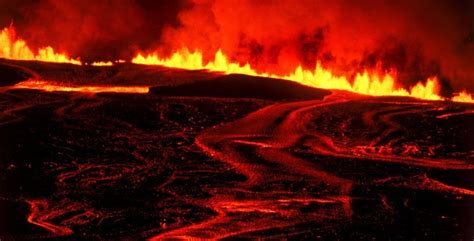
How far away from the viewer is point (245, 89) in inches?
607

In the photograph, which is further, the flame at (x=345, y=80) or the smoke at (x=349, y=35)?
the smoke at (x=349, y=35)

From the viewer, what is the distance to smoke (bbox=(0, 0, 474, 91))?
18453mm

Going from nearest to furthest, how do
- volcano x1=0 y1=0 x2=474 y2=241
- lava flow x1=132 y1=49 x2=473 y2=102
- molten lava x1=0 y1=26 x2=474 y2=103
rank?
volcano x1=0 y1=0 x2=474 y2=241 → molten lava x1=0 y1=26 x2=474 y2=103 → lava flow x1=132 y1=49 x2=473 y2=102

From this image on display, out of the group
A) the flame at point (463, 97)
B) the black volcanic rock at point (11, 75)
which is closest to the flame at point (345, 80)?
the flame at point (463, 97)

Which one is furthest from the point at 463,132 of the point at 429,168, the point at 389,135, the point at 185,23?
the point at 185,23

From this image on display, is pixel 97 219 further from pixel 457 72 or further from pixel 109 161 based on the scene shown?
pixel 457 72

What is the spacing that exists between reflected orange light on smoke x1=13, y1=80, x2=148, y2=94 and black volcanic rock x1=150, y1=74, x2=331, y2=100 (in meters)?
0.39

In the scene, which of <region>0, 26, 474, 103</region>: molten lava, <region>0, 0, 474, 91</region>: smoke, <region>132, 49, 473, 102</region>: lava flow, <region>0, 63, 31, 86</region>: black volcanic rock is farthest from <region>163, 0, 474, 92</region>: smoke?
<region>0, 63, 31, 86</region>: black volcanic rock

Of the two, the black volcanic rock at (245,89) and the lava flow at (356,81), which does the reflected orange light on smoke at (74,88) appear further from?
the lava flow at (356,81)

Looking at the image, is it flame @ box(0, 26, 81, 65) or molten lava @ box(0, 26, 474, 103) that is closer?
molten lava @ box(0, 26, 474, 103)

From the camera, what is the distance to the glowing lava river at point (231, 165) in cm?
680

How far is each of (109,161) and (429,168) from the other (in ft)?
13.0

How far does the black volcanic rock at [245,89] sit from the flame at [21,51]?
670 cm

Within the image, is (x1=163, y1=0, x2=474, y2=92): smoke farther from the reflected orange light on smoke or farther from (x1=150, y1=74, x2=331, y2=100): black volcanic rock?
Answer: the reflected orange light on smoke
